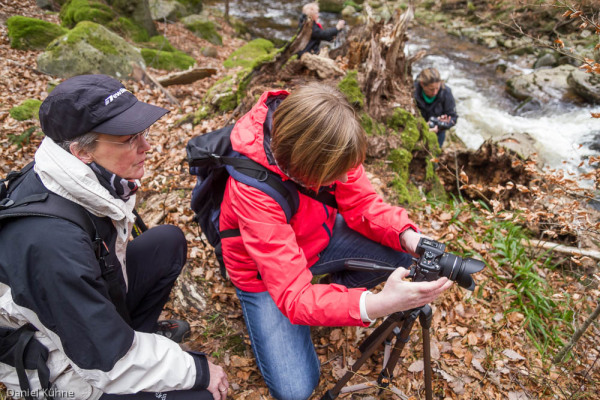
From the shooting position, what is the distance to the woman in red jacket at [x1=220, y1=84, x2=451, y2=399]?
1.97m

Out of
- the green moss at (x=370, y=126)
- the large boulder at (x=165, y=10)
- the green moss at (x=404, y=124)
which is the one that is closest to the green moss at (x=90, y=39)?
the green moss at (x=370, y=126)

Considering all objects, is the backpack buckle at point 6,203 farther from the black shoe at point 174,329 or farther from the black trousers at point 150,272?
the black shoe at point 174,329

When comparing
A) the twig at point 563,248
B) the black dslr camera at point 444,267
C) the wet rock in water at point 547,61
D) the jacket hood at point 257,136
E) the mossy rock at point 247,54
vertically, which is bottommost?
the twig at point 563,248

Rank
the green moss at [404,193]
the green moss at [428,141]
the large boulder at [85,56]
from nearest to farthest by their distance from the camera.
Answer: the green moss at [404,193], the green moss at [428,141], the large boulder at [85,56]

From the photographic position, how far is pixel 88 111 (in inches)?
69.8

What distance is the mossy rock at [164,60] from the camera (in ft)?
28.3

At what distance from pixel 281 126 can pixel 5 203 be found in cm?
149

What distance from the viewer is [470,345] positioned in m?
3.04

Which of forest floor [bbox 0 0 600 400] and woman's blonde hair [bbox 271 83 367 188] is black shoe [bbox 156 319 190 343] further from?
woman's blonde hair [bbox 271 83 367 188]

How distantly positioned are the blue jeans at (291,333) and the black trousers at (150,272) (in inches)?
25.3

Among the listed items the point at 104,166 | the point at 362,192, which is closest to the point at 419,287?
the point at 362,192

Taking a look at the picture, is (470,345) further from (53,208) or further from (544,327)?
(53,208)

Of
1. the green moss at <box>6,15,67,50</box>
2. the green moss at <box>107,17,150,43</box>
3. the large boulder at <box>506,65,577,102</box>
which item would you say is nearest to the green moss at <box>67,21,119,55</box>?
the green moss at <box>6,15,67,50</box>

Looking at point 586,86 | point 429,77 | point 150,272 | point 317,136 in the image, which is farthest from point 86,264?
point 586,86
